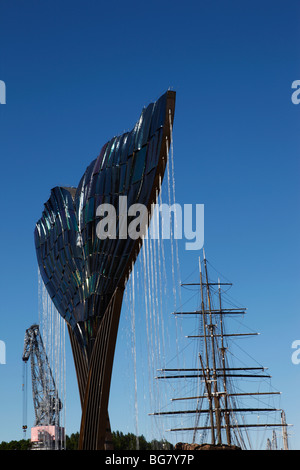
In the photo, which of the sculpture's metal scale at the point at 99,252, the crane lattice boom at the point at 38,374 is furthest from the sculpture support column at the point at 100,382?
the crane lattice boom at the point at 38,374

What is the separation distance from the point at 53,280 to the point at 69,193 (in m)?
5.06

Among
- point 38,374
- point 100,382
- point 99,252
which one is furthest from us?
point 38,374

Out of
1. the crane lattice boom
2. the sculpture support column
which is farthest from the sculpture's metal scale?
the crane lattice boom

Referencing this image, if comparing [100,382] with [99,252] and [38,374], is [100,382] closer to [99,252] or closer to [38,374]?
[99,252]

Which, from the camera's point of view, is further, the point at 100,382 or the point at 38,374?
the point at 38,374

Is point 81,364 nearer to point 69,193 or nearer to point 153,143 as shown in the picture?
point 69,193

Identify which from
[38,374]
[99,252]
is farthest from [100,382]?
[38,374]

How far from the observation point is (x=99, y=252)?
3562cm

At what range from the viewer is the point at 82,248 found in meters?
36.9

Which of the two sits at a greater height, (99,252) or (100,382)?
(99,252)

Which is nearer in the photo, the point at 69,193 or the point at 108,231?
the point at 108,231
